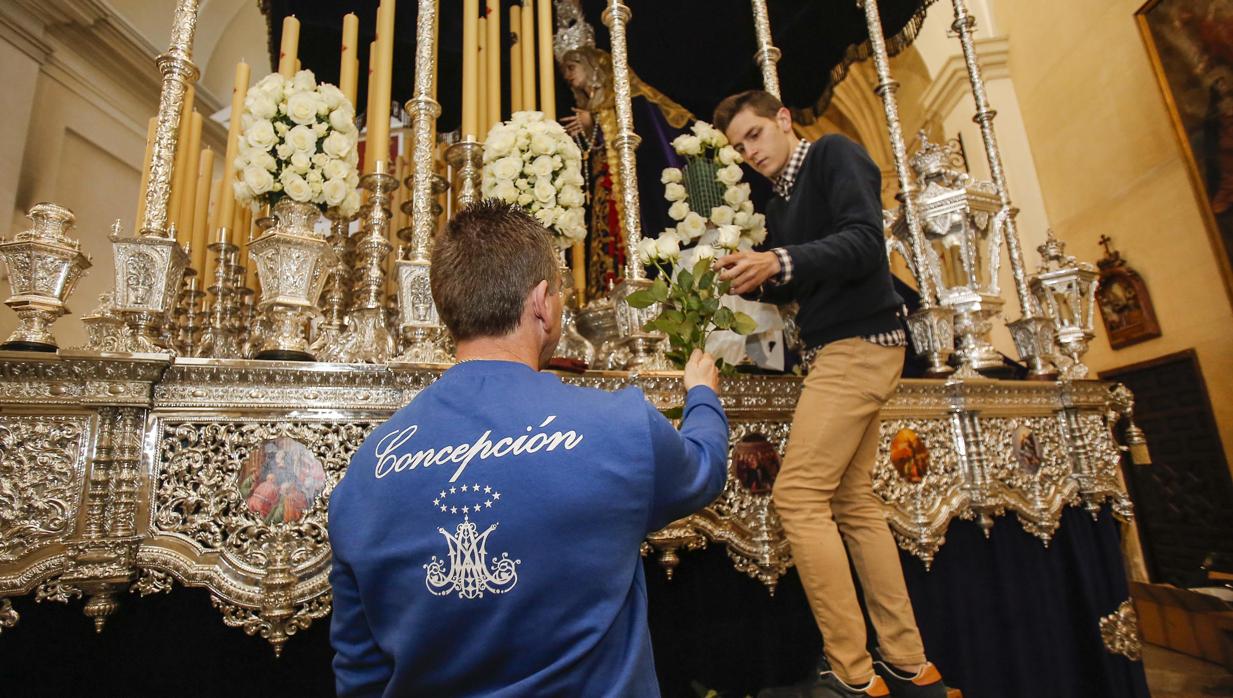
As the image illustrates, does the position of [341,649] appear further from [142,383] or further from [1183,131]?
[1183,131]

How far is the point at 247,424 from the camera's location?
1.58 meters

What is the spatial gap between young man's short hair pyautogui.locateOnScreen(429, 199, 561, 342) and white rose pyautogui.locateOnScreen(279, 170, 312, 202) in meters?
1.05

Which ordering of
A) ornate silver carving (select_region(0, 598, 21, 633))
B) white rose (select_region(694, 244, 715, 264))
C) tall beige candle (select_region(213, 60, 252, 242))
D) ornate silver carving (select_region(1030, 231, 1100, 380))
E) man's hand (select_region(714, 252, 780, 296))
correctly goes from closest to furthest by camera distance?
ornate silver carving (select_region(0, 598, 21, 633)) < man's hand (select_region(714, 252, 780, 296)) < white rose (select_region(694, 244, 715, 264)) < tall beige candle (select_region(213, 60, 252, 242)) < ornate silver carving (select_region(1030, 231, 1100, 380))

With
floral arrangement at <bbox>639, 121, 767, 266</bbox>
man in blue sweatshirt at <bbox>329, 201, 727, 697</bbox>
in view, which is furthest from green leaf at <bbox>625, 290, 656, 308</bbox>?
man in blue sweatshirt at <bbox>329, 201, 727, 697</bbox>

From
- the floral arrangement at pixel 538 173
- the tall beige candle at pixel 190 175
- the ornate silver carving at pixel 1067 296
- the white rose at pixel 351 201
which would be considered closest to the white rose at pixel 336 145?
the white rose at pixel 351 201

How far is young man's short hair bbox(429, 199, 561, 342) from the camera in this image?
1.02 meters

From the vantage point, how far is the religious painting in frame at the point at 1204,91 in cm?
441

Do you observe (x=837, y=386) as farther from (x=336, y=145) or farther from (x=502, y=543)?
(x=336, y=145)

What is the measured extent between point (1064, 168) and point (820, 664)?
20.7 feet

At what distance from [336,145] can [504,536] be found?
167cm

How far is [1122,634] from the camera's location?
7.71 feet

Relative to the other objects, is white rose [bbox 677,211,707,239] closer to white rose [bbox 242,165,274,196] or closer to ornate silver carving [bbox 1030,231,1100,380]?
white rose [bbox 242,165,274,196]

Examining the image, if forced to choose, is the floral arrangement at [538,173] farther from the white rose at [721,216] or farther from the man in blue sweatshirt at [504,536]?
the man in blue sweatshirt at [504,536]

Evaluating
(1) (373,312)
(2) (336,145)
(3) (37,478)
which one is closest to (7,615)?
(3) (37,478)
